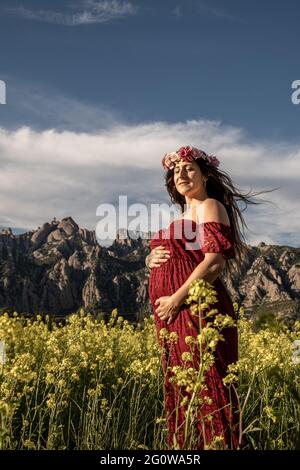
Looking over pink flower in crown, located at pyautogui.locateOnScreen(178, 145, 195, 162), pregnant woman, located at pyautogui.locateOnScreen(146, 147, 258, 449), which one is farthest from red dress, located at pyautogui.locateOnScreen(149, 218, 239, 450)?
pink flower in crown, located at pyautogui.locateOnScreen(178, 145, 195, 162)

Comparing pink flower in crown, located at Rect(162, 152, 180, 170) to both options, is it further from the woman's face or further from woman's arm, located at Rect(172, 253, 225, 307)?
woman's arm, located at Rect(172, 253, 225, 307)

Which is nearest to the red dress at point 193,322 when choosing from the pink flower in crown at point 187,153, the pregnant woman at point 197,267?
the pregnant woman at point 197,267

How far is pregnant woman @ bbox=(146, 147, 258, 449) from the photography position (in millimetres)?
3725

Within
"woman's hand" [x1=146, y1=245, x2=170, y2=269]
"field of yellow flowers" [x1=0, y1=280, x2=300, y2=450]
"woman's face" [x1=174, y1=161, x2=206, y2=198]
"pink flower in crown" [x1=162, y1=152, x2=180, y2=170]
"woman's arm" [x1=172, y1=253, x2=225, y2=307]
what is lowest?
"field of yellow flowers" [x1=0, y1=280, x2=300, y2=450]

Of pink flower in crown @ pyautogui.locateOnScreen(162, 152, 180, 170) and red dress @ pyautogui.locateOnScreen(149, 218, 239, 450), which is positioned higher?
pink flower in crown @ pyautogui.locateOnScreen(162, 152, 180, 170)

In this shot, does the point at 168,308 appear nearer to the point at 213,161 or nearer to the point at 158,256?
the point at 158,256

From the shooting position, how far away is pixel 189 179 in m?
4.39

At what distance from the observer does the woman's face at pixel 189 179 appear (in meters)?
4.36

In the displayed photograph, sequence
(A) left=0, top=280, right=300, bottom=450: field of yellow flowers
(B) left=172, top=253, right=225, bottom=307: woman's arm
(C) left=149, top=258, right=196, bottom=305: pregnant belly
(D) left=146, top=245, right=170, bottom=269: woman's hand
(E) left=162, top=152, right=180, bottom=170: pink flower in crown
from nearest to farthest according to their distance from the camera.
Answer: (A) left=0, top=280, right=300, bottom=450: field of yellow flowers, (B) left=172, top=253, right=225, bottom=307: woman's arm, (C) left=149, top=258, right=196, bottom=305: pregnant belly, (D) left=146, top=245, right=170, bottom=269: woman's hand, (E) left=162, top=152, right=180, bottom=170: pink flower in crown

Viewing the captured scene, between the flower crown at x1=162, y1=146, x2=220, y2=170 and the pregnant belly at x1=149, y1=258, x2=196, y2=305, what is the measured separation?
95 centimetres

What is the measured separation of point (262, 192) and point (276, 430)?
222cm

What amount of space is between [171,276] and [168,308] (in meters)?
0.31

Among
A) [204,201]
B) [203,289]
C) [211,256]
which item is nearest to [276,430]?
[211,256]
